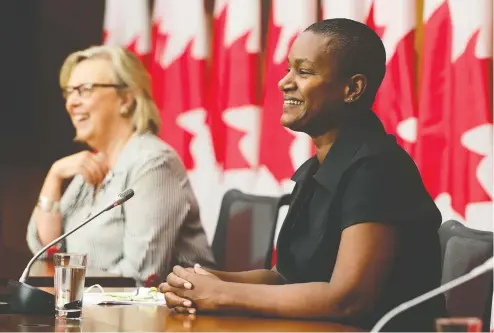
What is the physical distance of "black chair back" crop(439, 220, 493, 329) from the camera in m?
1.70

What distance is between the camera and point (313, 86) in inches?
72.8

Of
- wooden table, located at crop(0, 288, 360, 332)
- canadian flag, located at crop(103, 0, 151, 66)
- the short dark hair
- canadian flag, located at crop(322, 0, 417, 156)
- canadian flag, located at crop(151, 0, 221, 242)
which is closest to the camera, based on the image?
wooden table, located at crop(0, 288, 360, 332)

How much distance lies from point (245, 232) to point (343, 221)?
143 cm

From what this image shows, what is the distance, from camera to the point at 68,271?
1.68m

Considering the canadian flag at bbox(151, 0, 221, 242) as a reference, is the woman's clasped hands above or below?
below

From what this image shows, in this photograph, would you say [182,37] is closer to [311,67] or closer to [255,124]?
[255,124]

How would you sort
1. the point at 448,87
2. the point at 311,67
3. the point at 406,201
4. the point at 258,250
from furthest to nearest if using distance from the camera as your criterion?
the point at 258,250 < the point at 448,87 < the point at 311,67 < the point at 406,201

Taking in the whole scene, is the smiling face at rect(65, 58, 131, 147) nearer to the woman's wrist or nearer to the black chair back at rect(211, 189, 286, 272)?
the black chair back at rect(211, 189, 286, 272)

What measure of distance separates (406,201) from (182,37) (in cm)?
244

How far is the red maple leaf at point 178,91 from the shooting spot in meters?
3.85

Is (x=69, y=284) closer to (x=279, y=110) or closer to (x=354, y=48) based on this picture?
(x=354, y=48)

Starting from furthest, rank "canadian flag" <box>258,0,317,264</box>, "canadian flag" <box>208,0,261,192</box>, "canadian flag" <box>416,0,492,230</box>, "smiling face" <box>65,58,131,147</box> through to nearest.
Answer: "canadian flag" <box>208,0,261,192</box>, "smiling face" <box>65,58,131,147</box>, "canadian flag" <box>258,0,317,264</box>, "canadian flag" <box>416,0,492,230</box>

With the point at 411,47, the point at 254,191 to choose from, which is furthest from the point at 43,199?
the point at 411,47

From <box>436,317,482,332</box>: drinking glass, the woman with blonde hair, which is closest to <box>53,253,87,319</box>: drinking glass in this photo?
<box>436,317,482,332</box>: drinking glass
